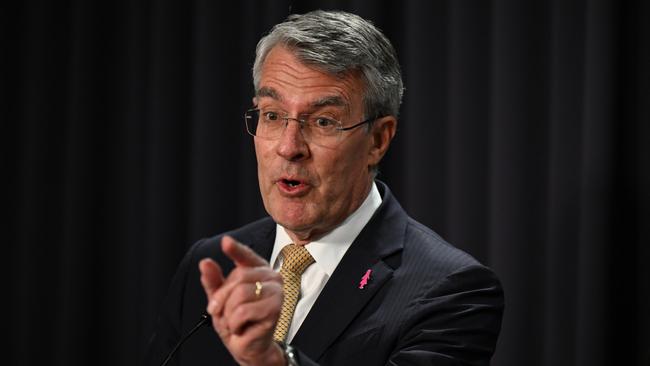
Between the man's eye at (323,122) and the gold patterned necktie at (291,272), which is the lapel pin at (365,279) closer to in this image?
the gold patterned necktie at (291,272)

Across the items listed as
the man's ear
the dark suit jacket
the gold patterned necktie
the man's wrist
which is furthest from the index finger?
the man's ear

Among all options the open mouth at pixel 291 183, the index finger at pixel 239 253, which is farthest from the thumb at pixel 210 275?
the open mouth at pixel 291 183

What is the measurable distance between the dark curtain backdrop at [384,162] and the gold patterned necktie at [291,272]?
2.39 ft

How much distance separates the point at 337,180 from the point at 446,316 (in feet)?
1.36

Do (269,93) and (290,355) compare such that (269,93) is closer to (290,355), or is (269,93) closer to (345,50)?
(345,50)

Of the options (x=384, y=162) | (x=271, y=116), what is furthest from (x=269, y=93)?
(x=384, y=162)

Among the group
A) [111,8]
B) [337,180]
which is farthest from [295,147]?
[111,8]

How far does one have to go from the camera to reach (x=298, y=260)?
2307 mm

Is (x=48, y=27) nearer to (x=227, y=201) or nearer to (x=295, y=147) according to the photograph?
(x=227, y=201)

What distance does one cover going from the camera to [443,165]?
9.61 feet

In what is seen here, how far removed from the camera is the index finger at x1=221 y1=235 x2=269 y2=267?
1.50 meters

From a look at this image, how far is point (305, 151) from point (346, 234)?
0.25 m

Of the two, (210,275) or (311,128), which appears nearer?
(210,275)

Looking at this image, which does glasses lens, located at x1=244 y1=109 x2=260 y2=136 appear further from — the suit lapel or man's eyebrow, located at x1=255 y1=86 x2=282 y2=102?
the suit lapel
